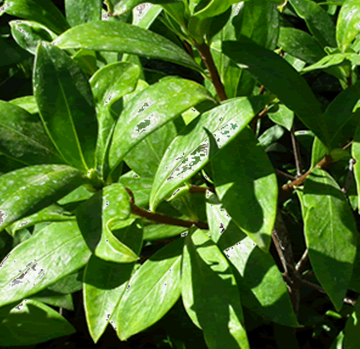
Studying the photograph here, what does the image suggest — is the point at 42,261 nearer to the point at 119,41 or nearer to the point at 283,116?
the point at 119,41

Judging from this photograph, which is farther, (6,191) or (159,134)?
(159,134)

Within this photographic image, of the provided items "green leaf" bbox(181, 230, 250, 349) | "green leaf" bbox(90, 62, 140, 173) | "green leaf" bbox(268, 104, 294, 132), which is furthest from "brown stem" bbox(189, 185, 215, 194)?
"green leaf" bbox(268, 104, 294, 132)

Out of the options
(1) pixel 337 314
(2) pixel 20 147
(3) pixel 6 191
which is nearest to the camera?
(3) pixel 6 191

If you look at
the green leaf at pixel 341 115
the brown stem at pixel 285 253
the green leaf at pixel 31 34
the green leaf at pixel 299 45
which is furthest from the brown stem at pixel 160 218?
the green leaf at pixel 31 34

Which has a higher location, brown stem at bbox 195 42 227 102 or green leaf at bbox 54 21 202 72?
green leaf at bbox 54 21 202 72

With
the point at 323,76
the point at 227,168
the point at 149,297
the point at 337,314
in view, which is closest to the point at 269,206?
the point at 227,168

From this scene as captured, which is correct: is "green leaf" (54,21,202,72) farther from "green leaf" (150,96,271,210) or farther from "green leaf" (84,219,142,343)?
"green leaf" (84,219,142,343)

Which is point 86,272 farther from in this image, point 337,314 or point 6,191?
point 337,314
